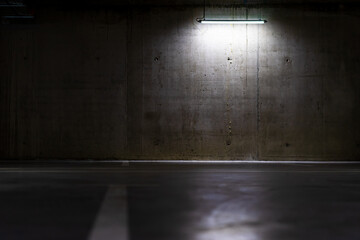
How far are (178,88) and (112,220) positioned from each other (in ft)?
23.4

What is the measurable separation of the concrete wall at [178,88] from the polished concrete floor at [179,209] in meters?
4.26

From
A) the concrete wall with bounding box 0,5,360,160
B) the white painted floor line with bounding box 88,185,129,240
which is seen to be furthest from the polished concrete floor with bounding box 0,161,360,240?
the concrete wall with bounding box 0,5,360,160

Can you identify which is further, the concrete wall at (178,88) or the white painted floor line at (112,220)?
Answer: the concrete wall at (178,88)

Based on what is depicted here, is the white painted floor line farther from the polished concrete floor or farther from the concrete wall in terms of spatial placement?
the concrete wall

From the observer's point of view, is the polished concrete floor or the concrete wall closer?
the polished concrete floor

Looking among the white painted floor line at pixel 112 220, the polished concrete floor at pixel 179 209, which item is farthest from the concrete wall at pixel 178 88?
the white painted floor line at pixel 112 220

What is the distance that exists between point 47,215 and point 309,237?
1.93 m

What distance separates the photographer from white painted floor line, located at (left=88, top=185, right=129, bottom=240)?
8.34 ft

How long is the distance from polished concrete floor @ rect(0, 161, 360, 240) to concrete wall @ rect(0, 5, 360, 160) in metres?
4.26

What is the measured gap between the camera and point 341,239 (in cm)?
247

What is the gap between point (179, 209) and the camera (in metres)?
3.45

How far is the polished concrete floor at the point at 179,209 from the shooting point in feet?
8.64

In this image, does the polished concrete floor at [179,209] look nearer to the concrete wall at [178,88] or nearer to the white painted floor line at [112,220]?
the white painted floor line at [112,220]

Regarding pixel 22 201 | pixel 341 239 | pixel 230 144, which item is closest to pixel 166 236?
pixel 341 239
